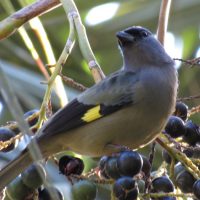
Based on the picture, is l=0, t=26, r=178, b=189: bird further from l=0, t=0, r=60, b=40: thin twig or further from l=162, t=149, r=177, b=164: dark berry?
l=0, t=0, r=60, b=40: thin twig

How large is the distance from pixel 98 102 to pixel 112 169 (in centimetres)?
51

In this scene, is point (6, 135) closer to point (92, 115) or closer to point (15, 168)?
point (15, 168)

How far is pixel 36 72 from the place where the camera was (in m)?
2.45

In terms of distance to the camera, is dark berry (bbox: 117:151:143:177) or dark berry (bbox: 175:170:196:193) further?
dark berry (bbox: 175:170:196:193)

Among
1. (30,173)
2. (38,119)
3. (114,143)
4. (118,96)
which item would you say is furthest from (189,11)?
(30,173)

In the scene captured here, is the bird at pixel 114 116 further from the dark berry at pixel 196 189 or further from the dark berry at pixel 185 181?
the dark berry at pixel 196 189

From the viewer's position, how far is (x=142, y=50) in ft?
6.86

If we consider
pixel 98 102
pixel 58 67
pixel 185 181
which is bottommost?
pixel 185 181

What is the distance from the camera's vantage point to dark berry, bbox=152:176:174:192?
1.38m

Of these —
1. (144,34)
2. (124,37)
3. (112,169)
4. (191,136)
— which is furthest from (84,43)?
(144,34)

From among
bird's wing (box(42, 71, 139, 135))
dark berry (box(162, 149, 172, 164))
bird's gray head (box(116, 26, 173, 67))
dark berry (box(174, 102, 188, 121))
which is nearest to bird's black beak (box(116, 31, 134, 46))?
bird's gray head (box(116, 26, 173, 67))

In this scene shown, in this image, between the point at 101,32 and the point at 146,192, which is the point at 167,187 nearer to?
the point at 146,192

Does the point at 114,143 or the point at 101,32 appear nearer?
the point at 114,143

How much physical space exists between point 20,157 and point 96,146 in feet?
0.88
